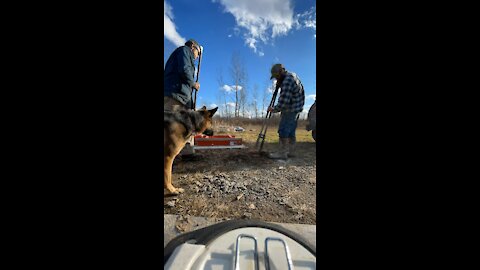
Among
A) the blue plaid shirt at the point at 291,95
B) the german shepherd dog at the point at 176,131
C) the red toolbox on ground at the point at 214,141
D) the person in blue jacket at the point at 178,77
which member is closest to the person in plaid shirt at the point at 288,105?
the blue plaid shirt at the point at 291,95

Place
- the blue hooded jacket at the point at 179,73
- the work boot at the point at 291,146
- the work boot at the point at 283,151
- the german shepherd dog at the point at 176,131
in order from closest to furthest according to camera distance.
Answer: the german shepherd dog at the point at 176,131 < the blue hooded jacket at the point at 179,73 < the work boot at the point at 283,151 < the work boot at the point at 291,146

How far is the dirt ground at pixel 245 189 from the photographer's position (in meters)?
1.32

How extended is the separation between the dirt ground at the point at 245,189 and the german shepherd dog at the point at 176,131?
210 millimetres

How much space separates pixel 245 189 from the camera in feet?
5.56

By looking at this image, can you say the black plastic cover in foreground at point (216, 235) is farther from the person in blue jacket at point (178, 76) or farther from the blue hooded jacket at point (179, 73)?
the blue hooded jacket at point (179, 73)

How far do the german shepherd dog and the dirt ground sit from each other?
210 millimetres

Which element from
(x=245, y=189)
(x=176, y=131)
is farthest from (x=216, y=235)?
(x=176, y=131)

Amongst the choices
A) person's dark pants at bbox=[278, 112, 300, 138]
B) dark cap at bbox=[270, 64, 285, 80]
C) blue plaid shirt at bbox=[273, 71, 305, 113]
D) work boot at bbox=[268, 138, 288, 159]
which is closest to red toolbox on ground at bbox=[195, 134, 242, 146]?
work boot at bbox=[268, 138, 288, 159]

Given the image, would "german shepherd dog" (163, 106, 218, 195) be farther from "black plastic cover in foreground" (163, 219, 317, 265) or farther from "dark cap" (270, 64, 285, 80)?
"dark cap" (270, 64, 285, 80)

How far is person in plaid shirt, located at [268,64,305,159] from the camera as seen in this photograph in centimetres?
262

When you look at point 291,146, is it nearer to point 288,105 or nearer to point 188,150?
point 288,105

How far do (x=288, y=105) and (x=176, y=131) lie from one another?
174 cm
